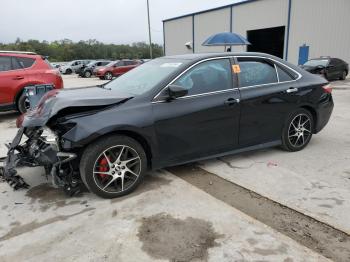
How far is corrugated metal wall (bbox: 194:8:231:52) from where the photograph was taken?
1104 inches

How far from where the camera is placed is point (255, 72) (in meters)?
4.70

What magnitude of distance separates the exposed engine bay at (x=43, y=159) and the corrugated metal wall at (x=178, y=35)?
28794 millimetres

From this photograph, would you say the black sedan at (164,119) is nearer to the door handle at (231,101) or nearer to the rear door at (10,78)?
the door handle at (231,101)

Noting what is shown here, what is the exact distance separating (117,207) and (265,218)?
60.7 inches

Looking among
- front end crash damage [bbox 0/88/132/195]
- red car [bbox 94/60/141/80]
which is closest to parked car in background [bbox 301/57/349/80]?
red car [bbox 94/60/141/80]

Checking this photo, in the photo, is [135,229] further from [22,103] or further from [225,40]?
[225,40]

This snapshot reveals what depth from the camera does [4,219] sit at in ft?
11.1

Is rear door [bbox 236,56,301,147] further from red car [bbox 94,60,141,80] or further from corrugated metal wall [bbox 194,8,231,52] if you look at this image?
corrugated metal wall [bbox 194,8,231,52]

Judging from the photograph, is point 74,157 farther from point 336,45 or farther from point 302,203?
point 336,45

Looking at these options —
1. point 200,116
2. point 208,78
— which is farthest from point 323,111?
point 200,116

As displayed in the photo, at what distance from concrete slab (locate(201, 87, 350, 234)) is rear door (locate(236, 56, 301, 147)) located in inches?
14.1

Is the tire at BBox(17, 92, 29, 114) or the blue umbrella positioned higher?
the blue umbrella

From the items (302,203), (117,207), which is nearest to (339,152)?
(302,203)

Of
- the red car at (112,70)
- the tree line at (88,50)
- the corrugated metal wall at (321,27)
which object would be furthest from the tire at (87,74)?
the tree line at (88,50)
